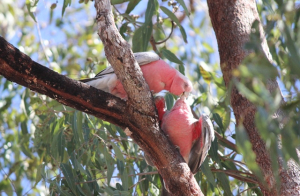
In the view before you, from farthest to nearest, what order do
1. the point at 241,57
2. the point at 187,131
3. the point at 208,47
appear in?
the point at 208,47 → the point at 187,131 → the point at 241,57

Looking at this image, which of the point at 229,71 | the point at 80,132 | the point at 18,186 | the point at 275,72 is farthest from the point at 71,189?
the point at 18,186

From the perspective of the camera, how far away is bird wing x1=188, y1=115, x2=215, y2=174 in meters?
2.89

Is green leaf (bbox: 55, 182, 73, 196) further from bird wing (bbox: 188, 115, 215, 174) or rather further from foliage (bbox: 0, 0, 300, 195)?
bird wing (bbox: 188, 115, 215, 174)

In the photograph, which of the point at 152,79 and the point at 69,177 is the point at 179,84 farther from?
the point at 69,177

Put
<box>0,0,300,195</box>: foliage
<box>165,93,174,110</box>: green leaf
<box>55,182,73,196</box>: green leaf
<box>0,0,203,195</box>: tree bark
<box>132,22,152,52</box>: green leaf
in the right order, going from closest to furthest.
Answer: <box>0,0,300,195</box>: foliage
<box>0,0,203,195</box>: tree bark
<box>55,182,73,196</box>: green leaf
<box>132,22,152,52</box>: green leaf
<box>165,93,174,110</box>: green leaf

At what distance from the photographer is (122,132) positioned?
130 inches

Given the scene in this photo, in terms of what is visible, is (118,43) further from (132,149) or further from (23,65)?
(132,149)

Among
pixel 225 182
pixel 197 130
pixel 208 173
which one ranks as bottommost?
pixel 225 182

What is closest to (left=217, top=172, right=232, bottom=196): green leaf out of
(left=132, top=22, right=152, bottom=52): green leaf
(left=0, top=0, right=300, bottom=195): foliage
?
(left=0, top=0, right=300, bottom=195): foliage

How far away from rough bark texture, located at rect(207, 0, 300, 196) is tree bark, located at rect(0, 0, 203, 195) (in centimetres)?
44

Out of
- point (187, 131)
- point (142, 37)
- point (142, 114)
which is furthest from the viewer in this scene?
point (142, 37)

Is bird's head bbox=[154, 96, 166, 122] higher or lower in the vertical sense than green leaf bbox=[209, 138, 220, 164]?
higher

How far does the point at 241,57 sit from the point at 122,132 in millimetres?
1206

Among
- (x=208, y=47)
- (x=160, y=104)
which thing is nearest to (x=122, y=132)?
(x=160, y=104)
